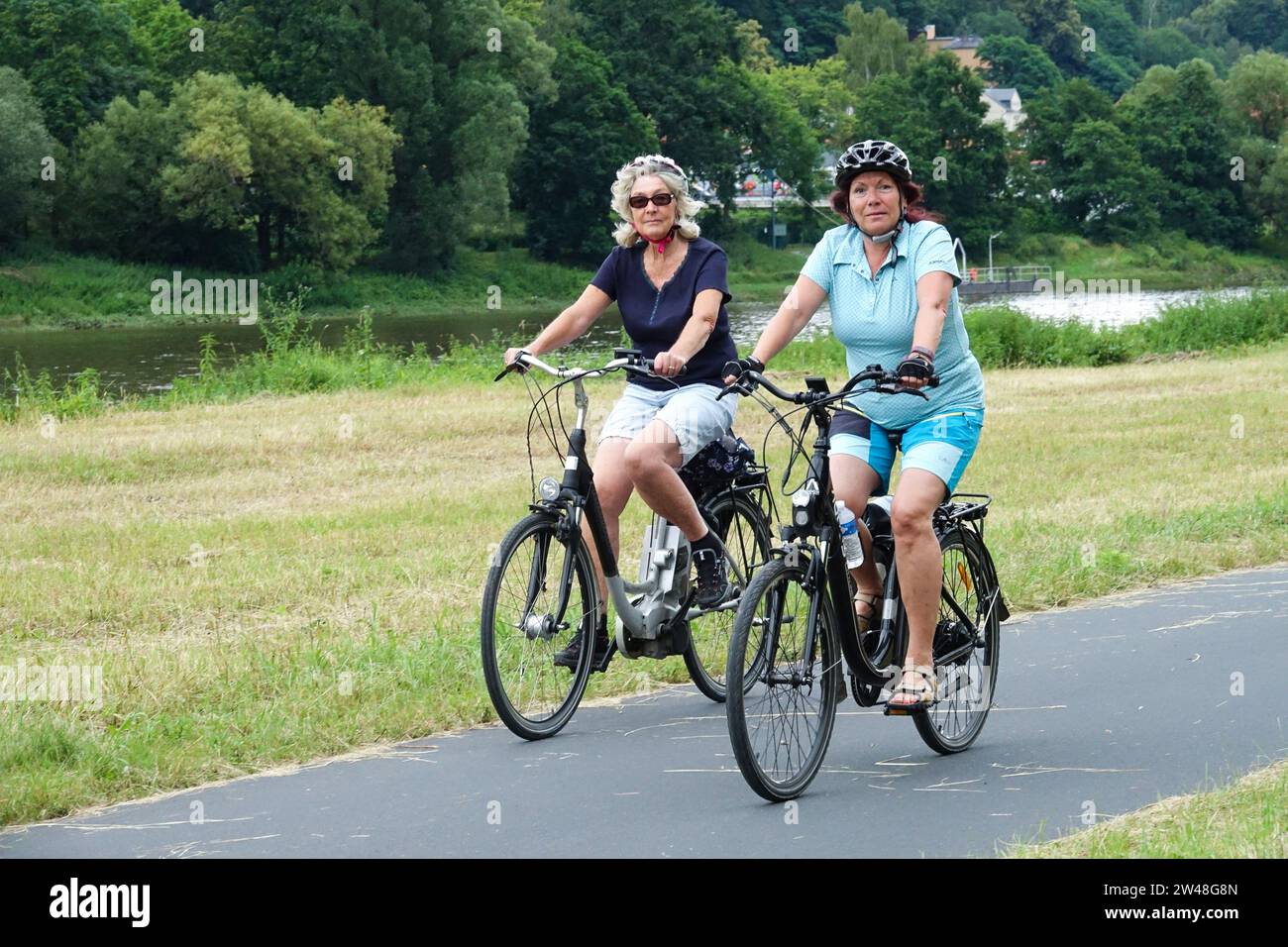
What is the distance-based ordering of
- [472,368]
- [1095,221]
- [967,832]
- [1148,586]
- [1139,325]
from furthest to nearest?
[1095,221], [1139,325], [472,368], [1148,586], [967,832]

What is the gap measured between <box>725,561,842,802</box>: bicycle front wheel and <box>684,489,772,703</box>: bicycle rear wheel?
1256mm

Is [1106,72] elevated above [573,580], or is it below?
above

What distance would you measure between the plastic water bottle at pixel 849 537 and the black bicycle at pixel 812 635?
65 mm

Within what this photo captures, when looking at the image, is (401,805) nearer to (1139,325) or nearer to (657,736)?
Answer: (657,736)

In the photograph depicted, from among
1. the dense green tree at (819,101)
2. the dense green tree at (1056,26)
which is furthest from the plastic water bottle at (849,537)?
the dense green tree at (1056,26)

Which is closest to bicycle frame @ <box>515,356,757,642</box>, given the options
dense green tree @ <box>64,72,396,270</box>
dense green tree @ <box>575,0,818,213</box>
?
dense green tree @ <box>64,72,396,270</box>

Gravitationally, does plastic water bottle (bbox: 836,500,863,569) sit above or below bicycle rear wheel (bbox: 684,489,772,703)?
above

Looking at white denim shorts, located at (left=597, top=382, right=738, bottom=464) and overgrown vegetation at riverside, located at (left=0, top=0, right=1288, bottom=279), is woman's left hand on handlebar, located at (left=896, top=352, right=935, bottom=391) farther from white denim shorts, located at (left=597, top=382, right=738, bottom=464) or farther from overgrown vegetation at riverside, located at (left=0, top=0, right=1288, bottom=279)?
overgrown vegetation at riverside, located at (left=0, top=0, right=1288, bottom=279)

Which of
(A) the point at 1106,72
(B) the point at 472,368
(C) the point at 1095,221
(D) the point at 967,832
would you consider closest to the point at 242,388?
(B) the point at 472,368

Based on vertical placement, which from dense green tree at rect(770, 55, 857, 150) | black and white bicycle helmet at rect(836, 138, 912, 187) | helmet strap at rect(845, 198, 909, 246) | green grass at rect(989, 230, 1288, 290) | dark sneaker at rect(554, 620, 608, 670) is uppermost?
dense green tree at rect(770, 55, 857, 150)

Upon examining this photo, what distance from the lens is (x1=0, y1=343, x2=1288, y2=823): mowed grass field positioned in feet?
21.8

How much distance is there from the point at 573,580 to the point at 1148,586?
13.6 ft

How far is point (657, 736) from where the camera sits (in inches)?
257

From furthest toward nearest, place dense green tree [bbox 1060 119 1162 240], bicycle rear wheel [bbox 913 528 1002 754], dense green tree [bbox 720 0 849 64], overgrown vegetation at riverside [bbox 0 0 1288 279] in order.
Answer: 1. dense green tree [bbox 720 0 849 64]
2. dense green tree [bbox 1060 119 1162 240]
3. overgrown vegetation at riverside [bbox 0 0 1288 279]
4. bicycle rear wheel [bbox 913 528 1002 754]
